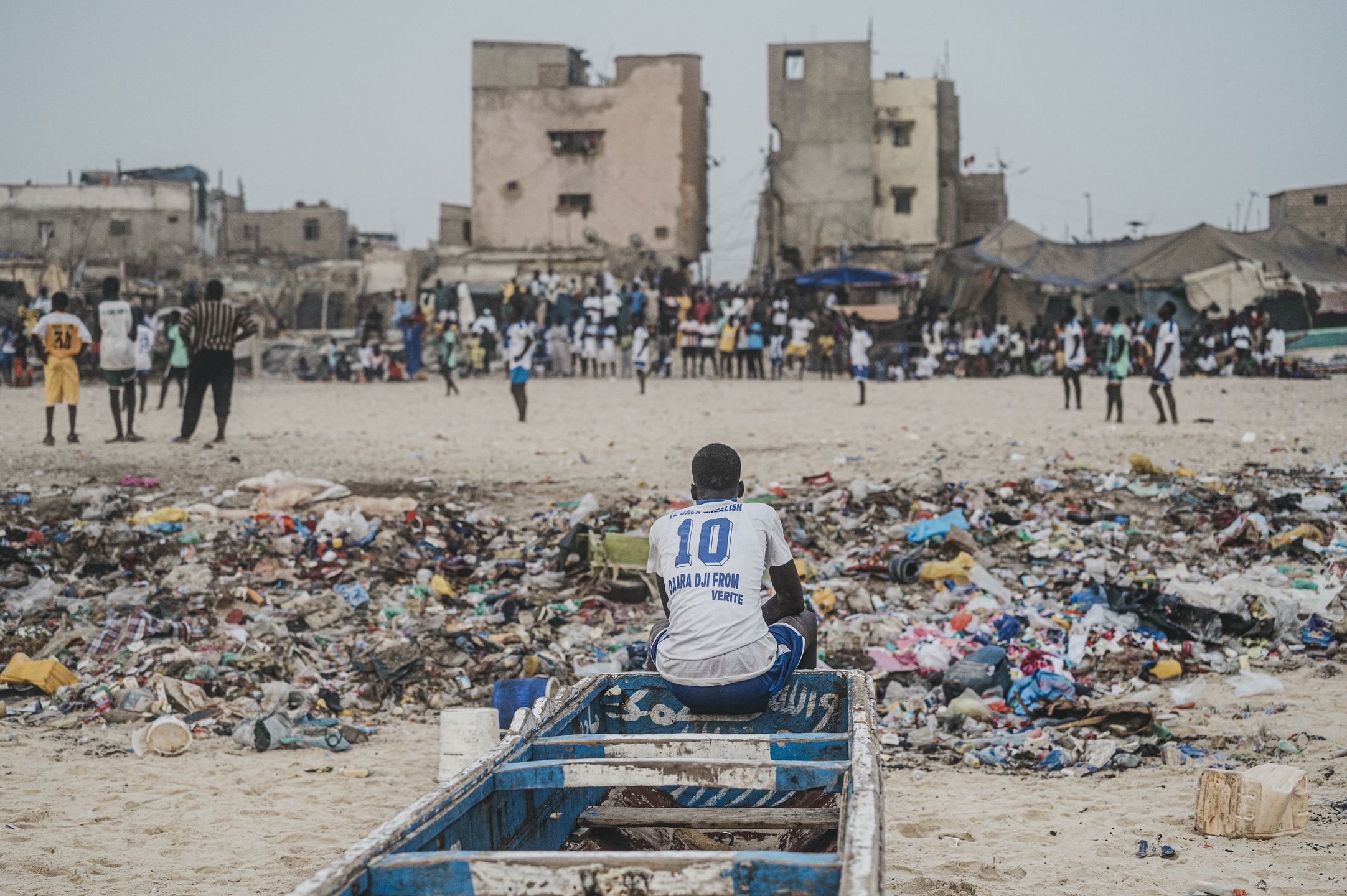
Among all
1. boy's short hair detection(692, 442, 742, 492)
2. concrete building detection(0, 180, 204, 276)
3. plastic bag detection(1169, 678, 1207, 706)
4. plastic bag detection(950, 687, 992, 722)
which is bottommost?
plastic bag detection(950, 687, 992, 722)

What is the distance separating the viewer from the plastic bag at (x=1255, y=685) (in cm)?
570

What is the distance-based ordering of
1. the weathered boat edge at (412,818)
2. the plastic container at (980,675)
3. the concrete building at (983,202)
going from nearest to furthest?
the weathered boat edge at (412,818)
the plastic container at (980,675)
the concrete building at (983,202)

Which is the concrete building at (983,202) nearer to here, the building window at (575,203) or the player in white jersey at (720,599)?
the building window at (575,203)

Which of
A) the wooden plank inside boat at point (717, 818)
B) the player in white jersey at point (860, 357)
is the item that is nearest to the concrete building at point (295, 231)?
the player in white jersey at point (860, 357)

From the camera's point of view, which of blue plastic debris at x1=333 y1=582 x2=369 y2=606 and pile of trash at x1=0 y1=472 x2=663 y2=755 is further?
blue plastic debris at x1=333 y1=582 x2=369 y2=606

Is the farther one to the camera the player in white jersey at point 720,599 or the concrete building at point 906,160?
the concrete building at point 906,160

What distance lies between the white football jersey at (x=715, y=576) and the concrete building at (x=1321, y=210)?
140 ft

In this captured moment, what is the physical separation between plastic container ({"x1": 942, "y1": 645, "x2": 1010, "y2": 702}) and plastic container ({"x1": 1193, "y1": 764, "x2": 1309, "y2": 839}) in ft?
6.03

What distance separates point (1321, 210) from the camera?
40906 millimetres

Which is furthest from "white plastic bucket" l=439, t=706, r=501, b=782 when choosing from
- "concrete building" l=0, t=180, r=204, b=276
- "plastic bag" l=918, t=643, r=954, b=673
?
"concrete building" l=0, t=180, r=204, b=276

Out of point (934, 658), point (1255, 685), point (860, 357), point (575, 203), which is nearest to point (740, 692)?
point (934, 658)

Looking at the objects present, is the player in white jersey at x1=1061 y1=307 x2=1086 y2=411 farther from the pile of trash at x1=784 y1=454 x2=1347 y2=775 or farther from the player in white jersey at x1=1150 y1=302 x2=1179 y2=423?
the pile of trash at x1=784 y1=454 x2=1347 y2=775

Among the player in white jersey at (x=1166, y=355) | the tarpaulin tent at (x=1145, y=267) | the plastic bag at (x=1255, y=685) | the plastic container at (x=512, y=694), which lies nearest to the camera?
the plastic container at (x=512, y=694)

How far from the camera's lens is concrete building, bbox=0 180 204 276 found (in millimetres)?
42000
